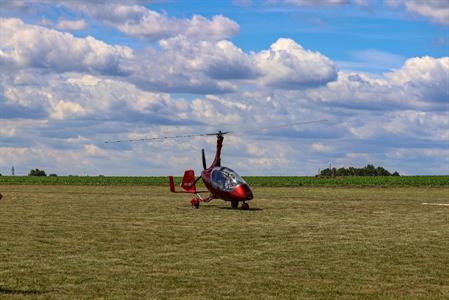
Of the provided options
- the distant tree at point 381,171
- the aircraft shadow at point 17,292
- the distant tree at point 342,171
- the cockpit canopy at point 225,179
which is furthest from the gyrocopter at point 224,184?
the distant tree at point 381,171

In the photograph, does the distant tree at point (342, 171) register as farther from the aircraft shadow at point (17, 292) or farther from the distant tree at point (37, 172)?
the aircraft shadow at point (17, 292)

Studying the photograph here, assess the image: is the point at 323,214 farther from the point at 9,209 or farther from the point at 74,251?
the point at 74,251

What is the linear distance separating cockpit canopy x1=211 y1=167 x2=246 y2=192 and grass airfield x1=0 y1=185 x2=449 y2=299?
15.9ft

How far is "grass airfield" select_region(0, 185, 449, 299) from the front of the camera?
15.1 metres

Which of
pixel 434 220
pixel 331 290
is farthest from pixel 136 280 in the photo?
pixel 434 220

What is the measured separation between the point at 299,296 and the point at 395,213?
993 inches

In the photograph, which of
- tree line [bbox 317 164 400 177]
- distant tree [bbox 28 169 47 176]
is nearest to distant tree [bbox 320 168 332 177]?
tree line [bbox 317 164 400 177]

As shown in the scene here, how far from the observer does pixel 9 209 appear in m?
39.5

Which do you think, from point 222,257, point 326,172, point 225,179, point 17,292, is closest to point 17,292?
point 17,292

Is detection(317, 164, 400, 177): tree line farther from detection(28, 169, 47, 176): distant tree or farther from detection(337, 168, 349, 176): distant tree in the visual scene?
detection(28, 169, 47, 176): distant tree

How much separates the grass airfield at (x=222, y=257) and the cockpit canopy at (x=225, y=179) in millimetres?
4835

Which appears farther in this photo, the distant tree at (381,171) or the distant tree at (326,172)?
the distant tree at (381,171)

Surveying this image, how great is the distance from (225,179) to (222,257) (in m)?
20.0

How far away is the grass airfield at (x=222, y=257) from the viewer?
15.1 m
